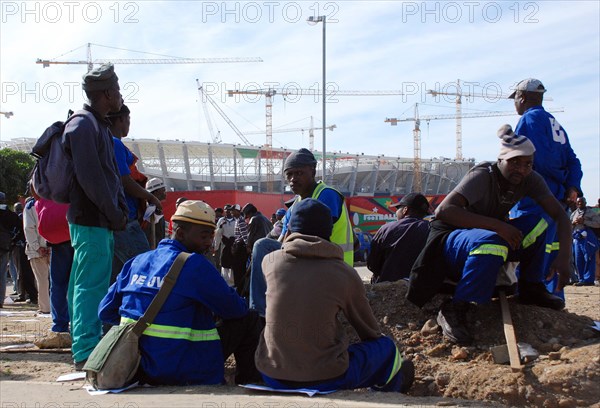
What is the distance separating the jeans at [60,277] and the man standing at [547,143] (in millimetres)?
4011

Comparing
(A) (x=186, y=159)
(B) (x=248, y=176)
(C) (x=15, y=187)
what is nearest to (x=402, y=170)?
(B) (x=248, y=176)

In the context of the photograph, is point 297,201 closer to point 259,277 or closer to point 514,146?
point 259,277

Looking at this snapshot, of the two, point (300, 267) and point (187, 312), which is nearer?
point (300, 267)

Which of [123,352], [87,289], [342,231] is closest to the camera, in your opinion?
[123,352]

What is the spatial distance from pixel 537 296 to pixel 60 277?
12.9ft

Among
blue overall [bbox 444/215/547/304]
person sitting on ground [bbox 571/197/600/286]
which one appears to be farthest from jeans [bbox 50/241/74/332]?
person sitting on ground [bbox 571/197/600/286]

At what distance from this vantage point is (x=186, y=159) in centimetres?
10481

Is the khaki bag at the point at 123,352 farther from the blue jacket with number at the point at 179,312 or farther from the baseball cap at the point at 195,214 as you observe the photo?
the baseball cap at the point at 195,214

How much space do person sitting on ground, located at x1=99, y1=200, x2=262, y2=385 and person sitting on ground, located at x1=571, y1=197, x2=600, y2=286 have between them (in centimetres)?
1099

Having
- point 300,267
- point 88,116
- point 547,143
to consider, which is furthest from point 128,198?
point 547,143

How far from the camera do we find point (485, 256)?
505cm

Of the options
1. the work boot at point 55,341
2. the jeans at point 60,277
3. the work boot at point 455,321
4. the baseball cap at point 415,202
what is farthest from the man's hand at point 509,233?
the work boot at point 55,341

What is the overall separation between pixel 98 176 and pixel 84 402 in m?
1.61

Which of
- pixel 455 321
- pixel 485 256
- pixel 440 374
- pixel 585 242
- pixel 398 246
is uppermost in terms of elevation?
pixel 485 256
